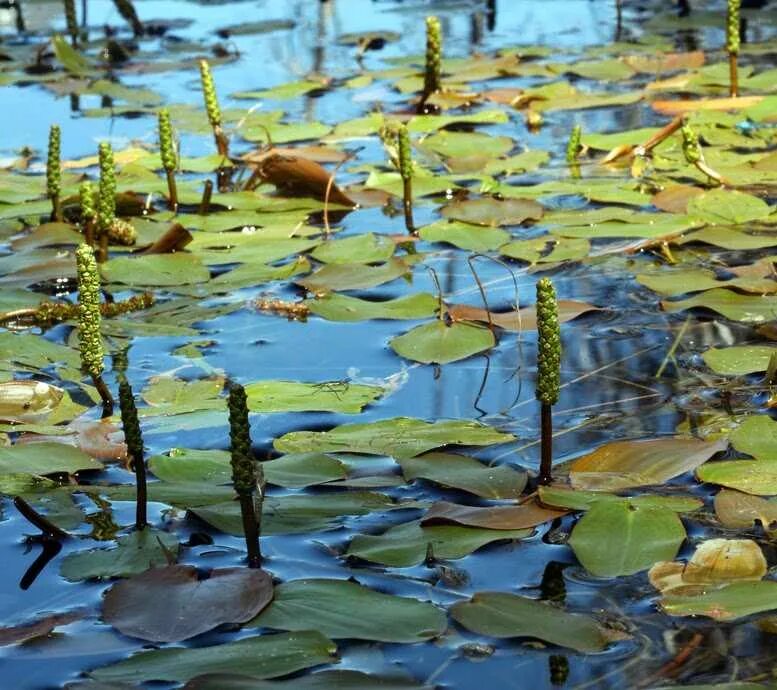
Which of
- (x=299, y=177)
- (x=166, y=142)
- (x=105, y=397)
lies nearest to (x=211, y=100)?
(x=299, y=177)

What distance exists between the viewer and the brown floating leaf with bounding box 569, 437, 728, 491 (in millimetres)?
1751

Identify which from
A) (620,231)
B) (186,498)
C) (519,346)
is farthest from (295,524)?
(620,231)

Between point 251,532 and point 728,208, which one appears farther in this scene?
point 728,208

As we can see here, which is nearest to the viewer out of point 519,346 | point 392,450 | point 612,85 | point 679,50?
point 392,450

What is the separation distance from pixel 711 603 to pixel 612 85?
3.17 metres

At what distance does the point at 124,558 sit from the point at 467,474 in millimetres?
431

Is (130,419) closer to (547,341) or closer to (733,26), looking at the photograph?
(547,341)

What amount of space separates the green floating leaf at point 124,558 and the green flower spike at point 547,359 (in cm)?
45

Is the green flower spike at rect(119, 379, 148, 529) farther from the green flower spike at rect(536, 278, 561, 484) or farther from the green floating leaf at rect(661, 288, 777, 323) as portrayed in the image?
the green floating leaf at rect(661, 288, 777, 323)

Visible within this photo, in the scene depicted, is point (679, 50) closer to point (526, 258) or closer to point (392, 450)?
point (526, 258)

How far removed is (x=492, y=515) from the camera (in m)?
1.66

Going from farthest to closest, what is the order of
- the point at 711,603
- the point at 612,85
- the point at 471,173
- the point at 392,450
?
the point at 612,85, the point at 471,173, the point at 392,450, the point at 711,603

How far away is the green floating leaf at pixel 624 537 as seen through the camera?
1.55 metres

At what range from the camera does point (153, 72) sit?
5.12 meters
